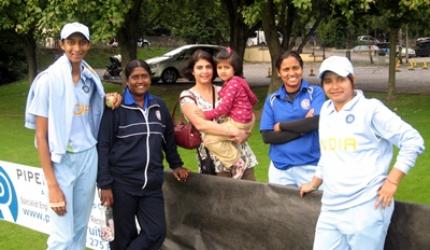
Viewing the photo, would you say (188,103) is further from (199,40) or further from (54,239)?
(199,40)

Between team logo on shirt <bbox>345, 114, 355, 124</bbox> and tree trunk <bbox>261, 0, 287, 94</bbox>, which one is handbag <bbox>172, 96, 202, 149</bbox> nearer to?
team logo on shirt <bbox>345, 114, 355, 124</bbox>

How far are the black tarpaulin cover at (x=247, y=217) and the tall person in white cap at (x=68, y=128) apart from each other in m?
1.01

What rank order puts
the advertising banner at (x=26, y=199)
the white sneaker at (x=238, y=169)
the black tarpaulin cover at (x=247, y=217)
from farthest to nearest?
the advertising banner at (x=26, y=199)
the white sneaker at (x=238, y=169)
the black tarpaulin cover at (x=247, y=217)

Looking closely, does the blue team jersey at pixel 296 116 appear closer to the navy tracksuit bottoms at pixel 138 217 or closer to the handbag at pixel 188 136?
the handbag at pixel 188 136

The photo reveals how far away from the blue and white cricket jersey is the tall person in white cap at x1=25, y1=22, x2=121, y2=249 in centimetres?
169

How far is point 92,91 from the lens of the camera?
4.40 meters

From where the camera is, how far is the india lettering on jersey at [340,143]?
3.32m

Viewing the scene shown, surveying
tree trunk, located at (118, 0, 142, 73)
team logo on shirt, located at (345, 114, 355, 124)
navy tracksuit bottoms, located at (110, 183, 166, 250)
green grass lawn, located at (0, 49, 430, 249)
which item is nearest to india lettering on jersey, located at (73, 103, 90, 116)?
navy tracksuit bottoms, located at (110, 183, 166, 250)

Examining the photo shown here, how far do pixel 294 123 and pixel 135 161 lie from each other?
115 cm

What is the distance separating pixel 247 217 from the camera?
4.75m

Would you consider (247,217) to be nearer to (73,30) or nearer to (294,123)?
(294,123)

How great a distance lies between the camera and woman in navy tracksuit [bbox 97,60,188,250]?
14.5 ft

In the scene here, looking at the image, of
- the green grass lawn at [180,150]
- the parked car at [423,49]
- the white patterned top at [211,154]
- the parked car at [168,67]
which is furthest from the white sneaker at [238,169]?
the parked car at [423,49]

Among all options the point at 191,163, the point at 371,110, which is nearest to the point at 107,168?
the point at 371,110
